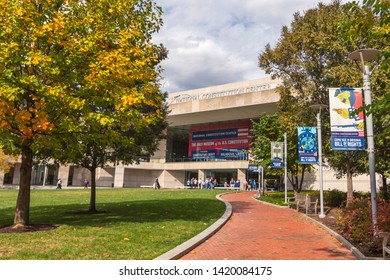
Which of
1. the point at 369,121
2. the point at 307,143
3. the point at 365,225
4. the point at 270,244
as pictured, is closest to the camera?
the point at 365,225

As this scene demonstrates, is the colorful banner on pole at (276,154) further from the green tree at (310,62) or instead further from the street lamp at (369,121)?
the street lamp at (369,121)

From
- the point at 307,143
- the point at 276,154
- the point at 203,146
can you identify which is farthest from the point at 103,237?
the point at 203,146

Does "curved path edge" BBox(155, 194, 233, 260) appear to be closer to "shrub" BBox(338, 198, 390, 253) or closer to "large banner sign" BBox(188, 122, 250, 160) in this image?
"shrub" BBox(338, 198, 390, 253)

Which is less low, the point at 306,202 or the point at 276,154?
the point at 276,154

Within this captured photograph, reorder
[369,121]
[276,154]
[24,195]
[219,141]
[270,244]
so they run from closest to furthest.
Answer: [270,244] < [369,121] < [24,195] < [276,154] < [219,141]

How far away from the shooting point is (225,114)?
2158 inches

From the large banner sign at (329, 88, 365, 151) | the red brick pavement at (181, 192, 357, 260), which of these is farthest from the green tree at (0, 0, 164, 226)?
the large banner sign at (329, 88, 365, 151)

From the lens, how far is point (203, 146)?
62250mm

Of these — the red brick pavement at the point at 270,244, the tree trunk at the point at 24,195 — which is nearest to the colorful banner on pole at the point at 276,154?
the red brick pavement at the point at 270,244

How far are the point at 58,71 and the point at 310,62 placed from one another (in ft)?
47.7

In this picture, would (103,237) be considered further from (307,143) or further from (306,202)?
(307,143)

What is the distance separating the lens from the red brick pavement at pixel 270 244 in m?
7.88

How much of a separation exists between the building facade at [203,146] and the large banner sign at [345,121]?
118 ft

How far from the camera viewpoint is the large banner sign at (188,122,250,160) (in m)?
57.1
